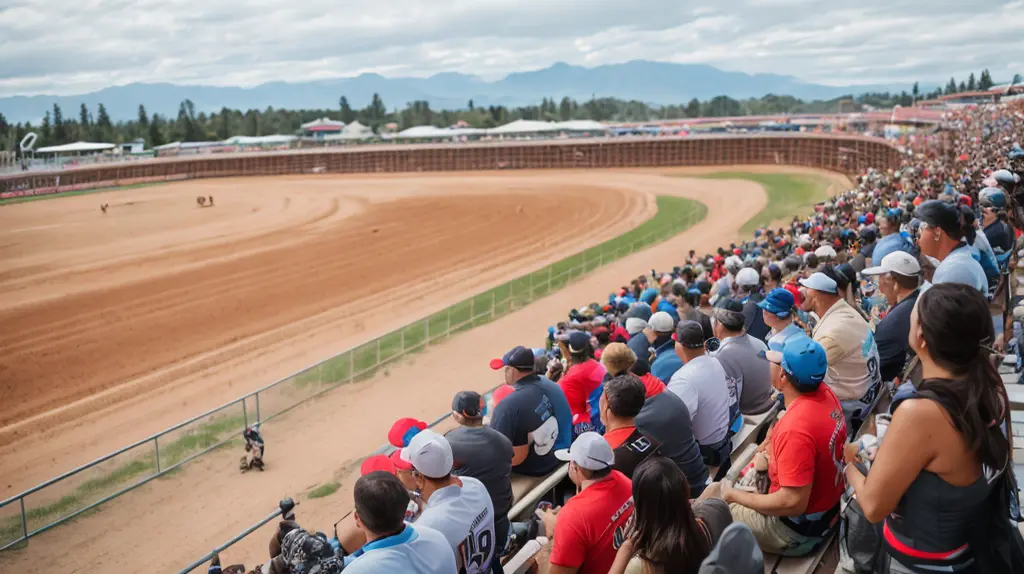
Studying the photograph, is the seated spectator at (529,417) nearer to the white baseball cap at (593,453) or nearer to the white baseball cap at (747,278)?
the white baseball cap at (593,453)

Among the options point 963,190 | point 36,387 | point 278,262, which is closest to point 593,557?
point 963,190

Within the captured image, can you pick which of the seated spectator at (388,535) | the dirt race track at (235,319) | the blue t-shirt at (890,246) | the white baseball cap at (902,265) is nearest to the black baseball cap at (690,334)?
the white baseball cap at (902,265)

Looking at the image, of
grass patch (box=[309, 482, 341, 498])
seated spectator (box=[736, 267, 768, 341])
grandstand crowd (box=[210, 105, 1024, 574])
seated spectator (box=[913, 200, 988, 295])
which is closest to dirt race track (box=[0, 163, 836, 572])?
grass patch (box=[309, 482, 341, 498])

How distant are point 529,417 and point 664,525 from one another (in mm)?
3100

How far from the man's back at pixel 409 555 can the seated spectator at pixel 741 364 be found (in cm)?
390

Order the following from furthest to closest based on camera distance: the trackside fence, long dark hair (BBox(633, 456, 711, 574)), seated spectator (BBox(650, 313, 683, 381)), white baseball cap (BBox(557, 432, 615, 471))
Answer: the trackside fence, seated spectator (BBox(650, 313, 683, 381)), white baseball cap (BBox(557, 432, 615, 471)), long dark hair (BBox(633, 456, 711, 574))

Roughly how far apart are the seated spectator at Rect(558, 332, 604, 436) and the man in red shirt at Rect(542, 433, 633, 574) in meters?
3.26

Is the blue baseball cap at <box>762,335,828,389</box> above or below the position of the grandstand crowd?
Result: above

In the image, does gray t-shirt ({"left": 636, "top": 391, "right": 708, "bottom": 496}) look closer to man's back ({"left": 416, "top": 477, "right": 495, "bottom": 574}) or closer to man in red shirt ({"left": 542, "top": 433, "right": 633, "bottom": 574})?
man in red shirt ({"left": 542, "top": 433, "right": 633, "bottom": 574})

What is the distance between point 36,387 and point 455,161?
6677 centimetres

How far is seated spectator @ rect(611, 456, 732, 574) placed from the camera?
3730 millimetres

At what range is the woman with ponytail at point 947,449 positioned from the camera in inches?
131

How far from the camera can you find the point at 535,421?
22.4 feet

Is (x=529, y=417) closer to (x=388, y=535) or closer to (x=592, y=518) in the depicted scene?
(x=592, y=518)
